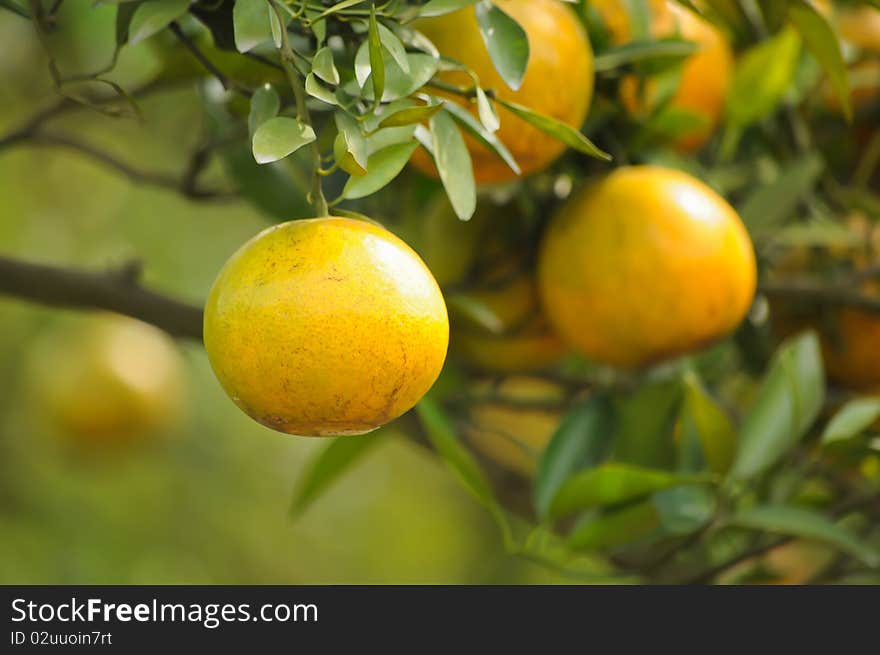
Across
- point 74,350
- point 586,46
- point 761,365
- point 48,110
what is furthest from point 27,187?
point 586,46

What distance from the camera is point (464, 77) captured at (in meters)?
0.72

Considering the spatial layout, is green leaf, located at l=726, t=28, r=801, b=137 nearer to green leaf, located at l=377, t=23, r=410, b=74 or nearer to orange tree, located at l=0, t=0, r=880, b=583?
orange tree, located at l=0, t=0, r=880, b=583

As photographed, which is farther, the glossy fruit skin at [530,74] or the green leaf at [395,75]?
the glossy fruit skin at [530,74]

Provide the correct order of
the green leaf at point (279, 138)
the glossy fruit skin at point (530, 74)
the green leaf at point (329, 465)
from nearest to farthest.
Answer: the green leaf at point (279, 138) → the glossy fruit skin at point (530, 74) → the green leaf at point (329, 465)

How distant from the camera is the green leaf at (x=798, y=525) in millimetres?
898

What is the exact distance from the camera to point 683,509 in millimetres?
892

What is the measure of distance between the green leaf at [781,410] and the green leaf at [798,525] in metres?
0.03

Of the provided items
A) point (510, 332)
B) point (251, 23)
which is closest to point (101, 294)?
point (510, 332)

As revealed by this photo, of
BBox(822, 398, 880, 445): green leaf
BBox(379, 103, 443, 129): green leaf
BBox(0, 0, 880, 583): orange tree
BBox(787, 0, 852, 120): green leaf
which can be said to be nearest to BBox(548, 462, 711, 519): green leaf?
BBox(0, 0, 880, 583): orange tree

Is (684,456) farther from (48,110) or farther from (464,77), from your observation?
(48,110)

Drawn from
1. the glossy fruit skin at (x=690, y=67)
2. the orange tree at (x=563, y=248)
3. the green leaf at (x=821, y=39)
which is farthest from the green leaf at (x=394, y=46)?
the glossy fruit skin at (x=690, y=67)

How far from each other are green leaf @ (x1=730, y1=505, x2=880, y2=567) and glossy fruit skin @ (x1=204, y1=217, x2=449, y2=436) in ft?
1.52

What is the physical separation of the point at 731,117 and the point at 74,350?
1188 millimetres

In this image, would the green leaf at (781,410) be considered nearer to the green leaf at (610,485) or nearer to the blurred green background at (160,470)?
the green leaf at (610,485)
